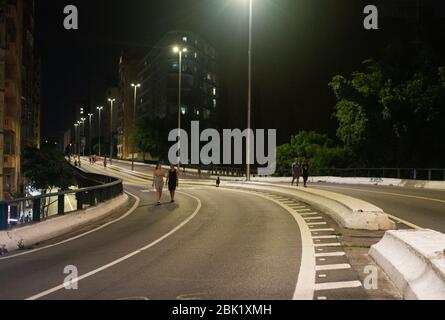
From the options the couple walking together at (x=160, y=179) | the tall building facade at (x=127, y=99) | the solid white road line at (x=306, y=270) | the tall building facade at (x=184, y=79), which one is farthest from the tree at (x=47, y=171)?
the tall building facade at (x=127, y=99)

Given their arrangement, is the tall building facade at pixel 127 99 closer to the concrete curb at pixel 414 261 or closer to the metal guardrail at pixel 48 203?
the metal guardrail at pixel 48 203

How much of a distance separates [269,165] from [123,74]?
128 meters

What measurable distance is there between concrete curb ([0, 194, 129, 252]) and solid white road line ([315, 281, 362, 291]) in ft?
24.2

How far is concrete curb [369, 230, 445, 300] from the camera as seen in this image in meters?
6.55

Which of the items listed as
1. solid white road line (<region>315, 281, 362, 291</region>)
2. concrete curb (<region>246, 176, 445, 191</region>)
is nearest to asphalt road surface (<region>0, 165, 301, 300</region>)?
solid white road line (<region>315, 281, 362, 291</region>)

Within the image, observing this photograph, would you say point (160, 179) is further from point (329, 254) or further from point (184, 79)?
point (184, 79)

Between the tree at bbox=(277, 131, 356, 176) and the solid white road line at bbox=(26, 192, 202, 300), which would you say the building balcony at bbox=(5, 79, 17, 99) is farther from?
the solid white road line at bbox=(26, 192, 202, 300)

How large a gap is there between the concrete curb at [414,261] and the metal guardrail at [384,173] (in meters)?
32.5

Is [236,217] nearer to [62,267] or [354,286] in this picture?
[62,267]

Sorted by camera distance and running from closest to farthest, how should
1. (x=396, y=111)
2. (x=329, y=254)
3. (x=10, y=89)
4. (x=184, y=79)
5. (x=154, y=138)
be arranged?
(x=329, y=254)
(x=396, y=111)
(x=10, y=89)
(x=154, y=138)
(x=184, y=79)

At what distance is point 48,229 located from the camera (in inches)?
569

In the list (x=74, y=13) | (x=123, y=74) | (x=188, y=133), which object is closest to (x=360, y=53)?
(x=188, y=133)

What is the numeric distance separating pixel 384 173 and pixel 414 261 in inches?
1586

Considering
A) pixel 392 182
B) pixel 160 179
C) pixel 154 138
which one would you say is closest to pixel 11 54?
pixel 392 182
